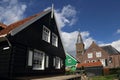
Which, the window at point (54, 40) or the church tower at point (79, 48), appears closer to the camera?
the window at point (54, 40)

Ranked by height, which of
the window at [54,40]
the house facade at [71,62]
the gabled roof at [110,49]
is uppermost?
the gabled roof at [110,49]

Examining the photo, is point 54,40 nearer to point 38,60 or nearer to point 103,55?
point 38,60

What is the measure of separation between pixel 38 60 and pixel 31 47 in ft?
6.64

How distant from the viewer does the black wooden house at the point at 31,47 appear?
12016mm

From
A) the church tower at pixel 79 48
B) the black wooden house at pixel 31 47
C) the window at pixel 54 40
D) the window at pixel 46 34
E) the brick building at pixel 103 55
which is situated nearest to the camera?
the black wooden house at pixel 31 47

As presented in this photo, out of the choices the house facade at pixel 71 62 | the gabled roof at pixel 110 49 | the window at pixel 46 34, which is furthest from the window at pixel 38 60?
the gabled roof at pixel 110 49

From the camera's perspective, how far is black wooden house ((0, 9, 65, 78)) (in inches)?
473

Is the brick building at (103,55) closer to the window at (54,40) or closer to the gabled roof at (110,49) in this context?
the gabled roof at (110,49)

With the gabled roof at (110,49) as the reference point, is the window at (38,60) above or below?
below

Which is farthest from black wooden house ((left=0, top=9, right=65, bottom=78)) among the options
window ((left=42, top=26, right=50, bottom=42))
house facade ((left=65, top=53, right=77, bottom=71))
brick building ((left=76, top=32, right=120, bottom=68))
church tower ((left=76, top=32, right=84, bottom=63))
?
church tower ((left=76, top=32, right=84, bottom=63))

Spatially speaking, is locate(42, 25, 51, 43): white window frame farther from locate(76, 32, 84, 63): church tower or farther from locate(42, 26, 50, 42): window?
locate(76, 32, 84, 63): church tower

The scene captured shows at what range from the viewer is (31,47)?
14.3 m

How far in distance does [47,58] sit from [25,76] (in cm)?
464

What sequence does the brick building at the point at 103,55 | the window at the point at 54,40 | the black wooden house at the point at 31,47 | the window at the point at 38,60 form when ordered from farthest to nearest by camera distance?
the brick building at the point at 103,55 → the window at the point at 54,40 → the window at the point at 38,60 → the black wooden house at the point at 31,47
